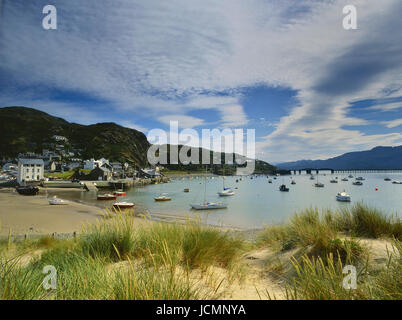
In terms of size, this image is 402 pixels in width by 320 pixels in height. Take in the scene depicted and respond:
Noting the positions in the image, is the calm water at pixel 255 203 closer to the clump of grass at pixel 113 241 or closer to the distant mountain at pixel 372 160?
the clump of grass at pixel 113 241

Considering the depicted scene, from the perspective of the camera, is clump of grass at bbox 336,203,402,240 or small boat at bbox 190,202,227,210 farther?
small boat at bbox 190,202,227,210

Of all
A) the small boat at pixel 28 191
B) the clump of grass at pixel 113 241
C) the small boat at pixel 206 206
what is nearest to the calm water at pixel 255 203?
the small boat at pixel 206 206

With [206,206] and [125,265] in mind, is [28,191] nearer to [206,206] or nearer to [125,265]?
[206,206]

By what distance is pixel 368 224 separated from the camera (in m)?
4.80

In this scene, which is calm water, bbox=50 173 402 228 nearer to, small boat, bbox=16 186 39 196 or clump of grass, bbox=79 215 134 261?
A: clump of grass, bbox=79 215 134 261

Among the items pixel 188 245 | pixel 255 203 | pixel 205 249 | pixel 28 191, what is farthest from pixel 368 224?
pixel 28 191

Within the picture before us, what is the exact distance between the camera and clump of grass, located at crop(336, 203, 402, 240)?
459cm

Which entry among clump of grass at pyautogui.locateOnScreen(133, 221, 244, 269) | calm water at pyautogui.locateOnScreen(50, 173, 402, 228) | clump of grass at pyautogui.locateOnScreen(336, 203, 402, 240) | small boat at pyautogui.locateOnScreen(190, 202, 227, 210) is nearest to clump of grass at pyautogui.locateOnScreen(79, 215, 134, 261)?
clump of grass at pyautogui.locateOnScreen(133, 221, 244, 269)

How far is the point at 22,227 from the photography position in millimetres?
13570

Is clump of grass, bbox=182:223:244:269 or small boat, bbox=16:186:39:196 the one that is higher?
clump of grass, bbox=182:223:244:269

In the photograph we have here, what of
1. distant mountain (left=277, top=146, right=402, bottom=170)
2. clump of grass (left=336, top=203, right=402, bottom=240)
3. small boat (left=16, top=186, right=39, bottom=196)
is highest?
distant mountain (left=277, top=146, right=402, bottom=170)
